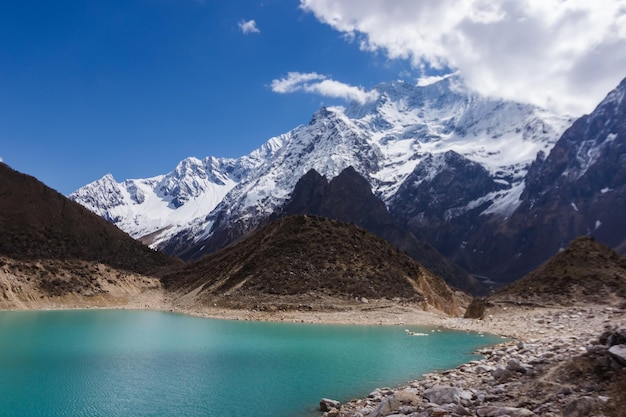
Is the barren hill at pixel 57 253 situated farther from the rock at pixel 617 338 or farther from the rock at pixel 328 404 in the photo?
the rock at pixel 617 338

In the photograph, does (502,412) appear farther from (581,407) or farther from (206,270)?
(206,270)

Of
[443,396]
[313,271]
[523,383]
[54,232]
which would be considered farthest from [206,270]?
[523,383]

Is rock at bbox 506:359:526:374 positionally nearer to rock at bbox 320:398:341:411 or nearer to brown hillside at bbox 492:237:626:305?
rock at bbox 320:398:341:411

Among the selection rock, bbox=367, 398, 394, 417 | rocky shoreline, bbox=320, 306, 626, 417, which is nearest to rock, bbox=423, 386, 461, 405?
rocky shoreline, bbox=320, 306, 626, 417

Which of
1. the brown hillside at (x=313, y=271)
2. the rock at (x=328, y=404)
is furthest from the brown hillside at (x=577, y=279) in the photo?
the rock at (x=328, y=404)

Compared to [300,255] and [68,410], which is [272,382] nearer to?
[68,410]
